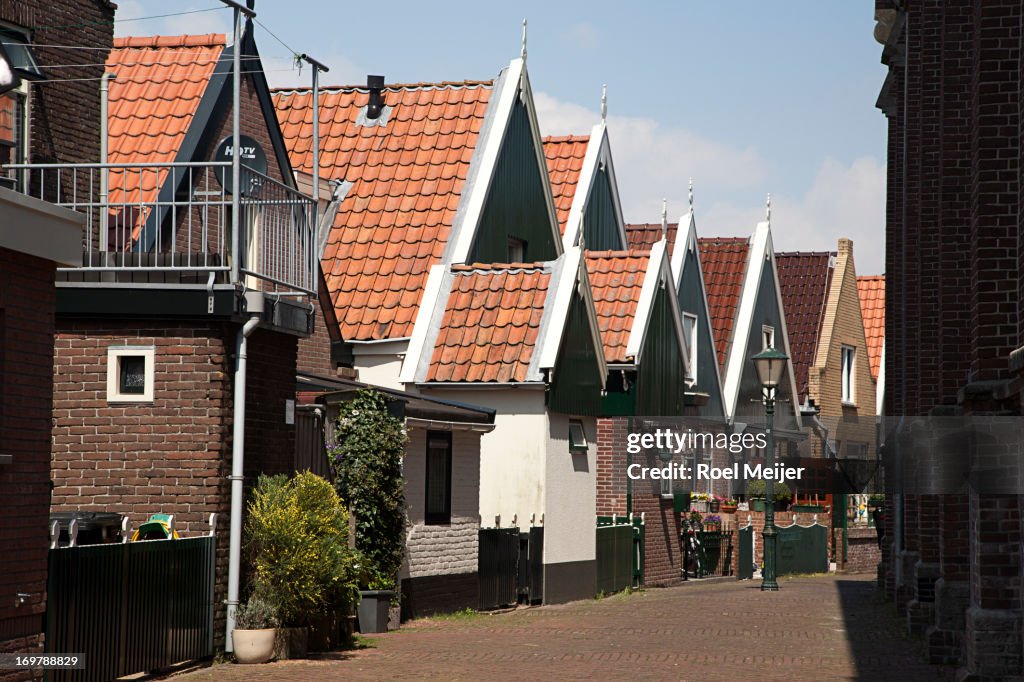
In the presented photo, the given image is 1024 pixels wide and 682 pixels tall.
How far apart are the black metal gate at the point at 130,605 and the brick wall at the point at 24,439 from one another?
18.7 inches

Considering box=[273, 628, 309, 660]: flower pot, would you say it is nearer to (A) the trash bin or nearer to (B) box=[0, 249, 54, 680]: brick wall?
(A) the trash bin

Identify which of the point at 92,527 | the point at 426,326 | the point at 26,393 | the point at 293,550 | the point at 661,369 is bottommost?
the point at 293,550

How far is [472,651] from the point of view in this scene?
17.0 meters

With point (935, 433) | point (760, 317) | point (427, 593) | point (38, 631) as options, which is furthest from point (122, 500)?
point (760, 317)

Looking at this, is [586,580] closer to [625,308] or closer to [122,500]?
[625,308]

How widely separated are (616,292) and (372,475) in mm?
11767

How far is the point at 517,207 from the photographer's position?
2894 centimetres

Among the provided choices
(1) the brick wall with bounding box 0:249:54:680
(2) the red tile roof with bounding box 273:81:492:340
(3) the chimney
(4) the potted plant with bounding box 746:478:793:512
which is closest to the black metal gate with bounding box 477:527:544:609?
(2) the red tile roof with bounding box 273:81:492:340

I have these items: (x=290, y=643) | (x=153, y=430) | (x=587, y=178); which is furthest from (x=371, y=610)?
(x=587, y=178)

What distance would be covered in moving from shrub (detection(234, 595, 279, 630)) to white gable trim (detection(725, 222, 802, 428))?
80.2 ft

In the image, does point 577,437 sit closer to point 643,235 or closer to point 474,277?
point 474,277

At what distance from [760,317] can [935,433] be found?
26653 millimetres

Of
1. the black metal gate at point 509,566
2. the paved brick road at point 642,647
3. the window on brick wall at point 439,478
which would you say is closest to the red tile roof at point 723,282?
the paved brick road at point 642,647

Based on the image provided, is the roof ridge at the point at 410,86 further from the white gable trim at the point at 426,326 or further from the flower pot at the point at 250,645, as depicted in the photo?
the flower pot at the point at 250,645
